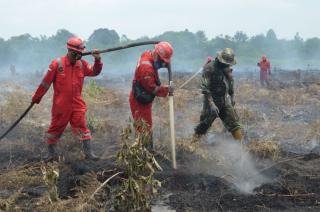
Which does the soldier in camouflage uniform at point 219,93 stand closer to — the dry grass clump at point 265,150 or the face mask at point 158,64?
the dry grass clump at point 265,150

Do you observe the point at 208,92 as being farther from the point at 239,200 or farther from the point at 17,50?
the point at 17,50

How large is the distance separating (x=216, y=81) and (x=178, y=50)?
40.4m

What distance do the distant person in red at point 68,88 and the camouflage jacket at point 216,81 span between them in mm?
1904

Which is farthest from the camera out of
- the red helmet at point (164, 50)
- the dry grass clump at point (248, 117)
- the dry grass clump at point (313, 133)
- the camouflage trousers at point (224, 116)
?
the dry grass clump at point (248, 117)

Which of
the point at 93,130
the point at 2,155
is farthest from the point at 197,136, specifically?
the point at 2,155

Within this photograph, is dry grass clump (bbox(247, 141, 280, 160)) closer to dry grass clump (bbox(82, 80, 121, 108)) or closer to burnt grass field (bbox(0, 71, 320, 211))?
burnt grass field (bbox(0, 71, 320, 211))

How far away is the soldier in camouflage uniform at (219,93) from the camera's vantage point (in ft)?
27.5

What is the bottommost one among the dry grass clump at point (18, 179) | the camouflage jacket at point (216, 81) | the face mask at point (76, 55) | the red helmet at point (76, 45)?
the dry grass clump at point (18, 179)

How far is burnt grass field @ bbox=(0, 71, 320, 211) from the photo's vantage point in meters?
5.96

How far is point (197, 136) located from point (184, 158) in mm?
776

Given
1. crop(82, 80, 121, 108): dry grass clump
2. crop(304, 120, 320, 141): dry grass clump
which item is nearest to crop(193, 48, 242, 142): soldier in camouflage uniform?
crop(304, 120, 320, 141): dry grass clump

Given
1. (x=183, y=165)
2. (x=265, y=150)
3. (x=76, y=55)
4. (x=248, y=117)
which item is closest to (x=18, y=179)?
(x=76, y=55)

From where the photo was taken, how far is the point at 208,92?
839 cm

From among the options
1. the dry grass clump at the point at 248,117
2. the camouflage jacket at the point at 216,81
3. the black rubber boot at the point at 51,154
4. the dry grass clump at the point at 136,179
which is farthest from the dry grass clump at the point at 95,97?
the dry grass clump at the point at 136,179
